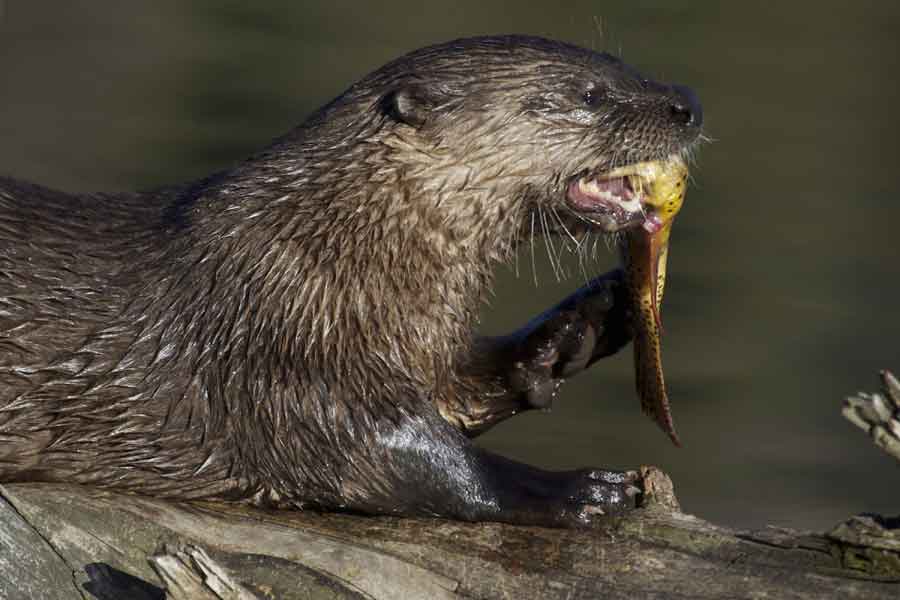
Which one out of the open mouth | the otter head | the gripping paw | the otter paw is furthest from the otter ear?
the otter paw

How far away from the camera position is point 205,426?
4102mm

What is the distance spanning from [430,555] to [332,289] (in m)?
0.72

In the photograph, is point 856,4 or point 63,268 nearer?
A: point 63,268

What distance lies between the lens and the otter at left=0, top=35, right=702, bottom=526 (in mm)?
4066

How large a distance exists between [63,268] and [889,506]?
337 centimetres

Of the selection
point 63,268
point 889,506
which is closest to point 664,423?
point 63,268

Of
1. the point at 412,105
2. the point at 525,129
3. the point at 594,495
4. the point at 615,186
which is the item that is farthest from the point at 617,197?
the point at 594,495

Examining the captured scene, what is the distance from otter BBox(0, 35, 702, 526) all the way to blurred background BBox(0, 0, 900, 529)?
1.95 meters

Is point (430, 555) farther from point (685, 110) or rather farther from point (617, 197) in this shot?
point (685, 110)

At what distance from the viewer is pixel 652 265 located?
4.38 metres

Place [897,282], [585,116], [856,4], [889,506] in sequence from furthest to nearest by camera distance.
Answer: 1. [856,4]
2. [897,282]
3. [889,506]
4. [585,116]

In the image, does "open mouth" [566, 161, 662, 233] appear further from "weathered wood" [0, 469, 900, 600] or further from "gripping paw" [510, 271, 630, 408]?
"weathered wood" [0, 469, 900, 600]

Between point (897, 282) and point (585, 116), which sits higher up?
point (585, 116)

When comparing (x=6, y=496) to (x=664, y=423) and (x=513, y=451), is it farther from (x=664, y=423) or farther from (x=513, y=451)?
(x=513, y=451)
